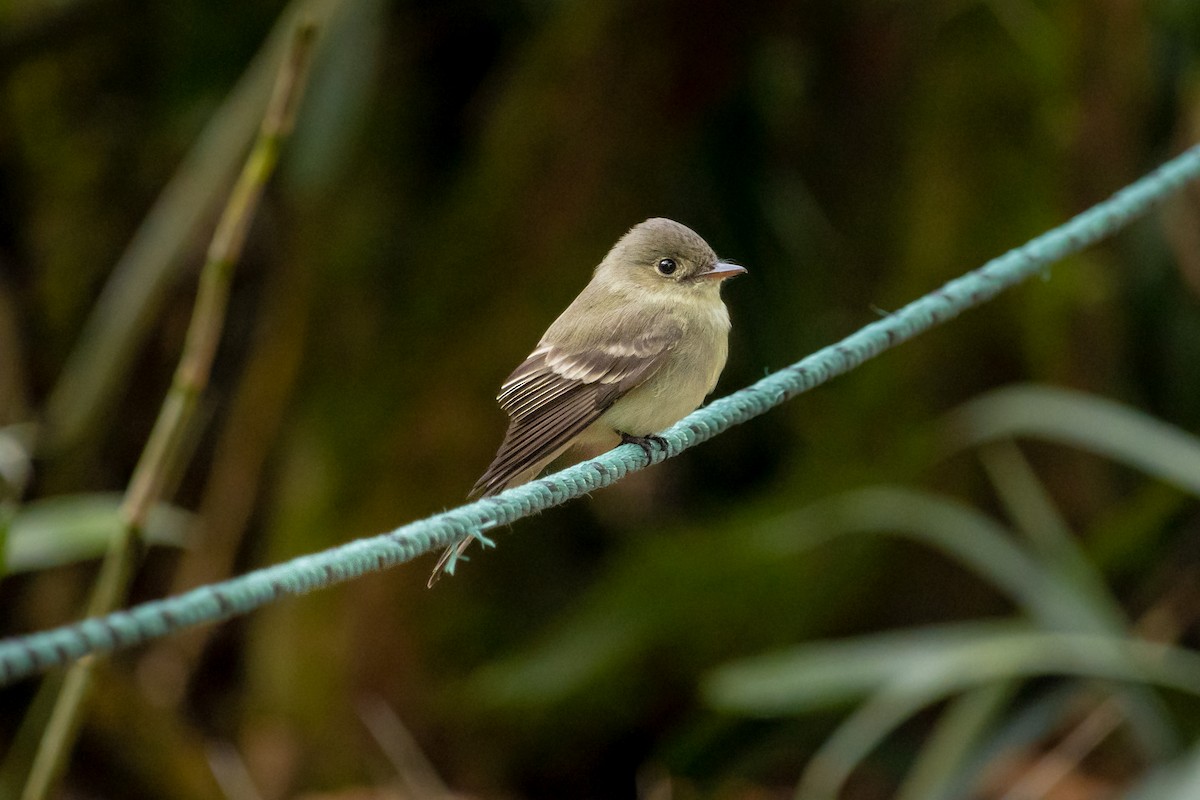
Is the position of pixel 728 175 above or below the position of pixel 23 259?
below

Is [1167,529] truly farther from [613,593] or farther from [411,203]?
[411,203]

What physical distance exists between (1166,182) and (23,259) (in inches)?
147

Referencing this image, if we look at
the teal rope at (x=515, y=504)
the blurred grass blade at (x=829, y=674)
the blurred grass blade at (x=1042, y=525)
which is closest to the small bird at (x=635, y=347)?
the teal rope at (x=515, y=504)

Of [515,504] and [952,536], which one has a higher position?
[952,536]

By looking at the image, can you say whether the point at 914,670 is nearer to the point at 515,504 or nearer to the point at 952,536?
the point at 952,536

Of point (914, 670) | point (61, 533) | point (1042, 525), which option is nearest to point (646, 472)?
point (1042, 525)

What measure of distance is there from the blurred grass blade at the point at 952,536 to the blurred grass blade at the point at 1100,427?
0.27 meters

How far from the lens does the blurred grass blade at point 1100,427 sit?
3.07 meters

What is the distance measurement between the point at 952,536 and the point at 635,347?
150 cm

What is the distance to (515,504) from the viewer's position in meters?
1.27

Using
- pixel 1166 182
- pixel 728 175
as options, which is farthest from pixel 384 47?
pixel 1166 182

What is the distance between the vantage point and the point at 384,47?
4156 millimetres

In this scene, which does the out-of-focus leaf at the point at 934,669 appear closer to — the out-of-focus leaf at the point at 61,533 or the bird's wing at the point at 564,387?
the bird's wing at the point at 564,387

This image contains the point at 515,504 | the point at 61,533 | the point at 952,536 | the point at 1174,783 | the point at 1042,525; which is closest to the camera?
the point at 515,504
